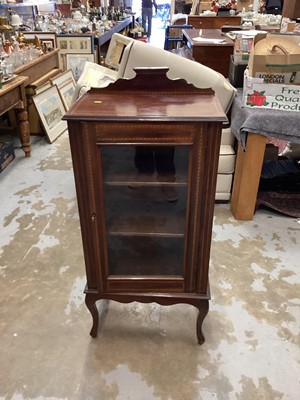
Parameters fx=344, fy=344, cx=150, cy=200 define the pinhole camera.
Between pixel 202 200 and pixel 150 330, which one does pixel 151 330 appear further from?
pixel 202 200

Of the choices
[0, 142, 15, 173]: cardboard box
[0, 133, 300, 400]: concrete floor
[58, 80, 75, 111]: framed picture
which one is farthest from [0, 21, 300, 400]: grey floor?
[58, 80, 75, 111]: framed picture

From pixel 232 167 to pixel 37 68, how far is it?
2.28 metres

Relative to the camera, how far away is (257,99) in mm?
2086

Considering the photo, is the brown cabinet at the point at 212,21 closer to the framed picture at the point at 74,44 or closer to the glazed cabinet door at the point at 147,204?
the framed picture at the point at 74,44

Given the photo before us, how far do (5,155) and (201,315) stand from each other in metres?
2.34

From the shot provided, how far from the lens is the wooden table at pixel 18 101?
8.70 feet

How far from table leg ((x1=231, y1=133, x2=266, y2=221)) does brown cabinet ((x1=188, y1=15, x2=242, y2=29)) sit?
373 cm

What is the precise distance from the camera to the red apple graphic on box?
81.5 inches

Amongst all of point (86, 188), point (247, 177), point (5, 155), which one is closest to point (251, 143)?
point (247, 177)

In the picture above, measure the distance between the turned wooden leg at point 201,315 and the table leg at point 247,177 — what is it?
1052 mm

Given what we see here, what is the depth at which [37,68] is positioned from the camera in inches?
136

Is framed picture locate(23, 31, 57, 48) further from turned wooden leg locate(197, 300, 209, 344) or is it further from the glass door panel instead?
turned wooden leg locate(197, 300, 209, 344)

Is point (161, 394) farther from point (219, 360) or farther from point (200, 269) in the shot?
point (200, 269)

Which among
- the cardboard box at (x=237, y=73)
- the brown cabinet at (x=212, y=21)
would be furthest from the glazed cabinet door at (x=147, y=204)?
the brown cabinet at (x=212, y=21)
